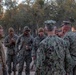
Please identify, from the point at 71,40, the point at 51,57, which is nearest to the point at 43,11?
the point at 71,40

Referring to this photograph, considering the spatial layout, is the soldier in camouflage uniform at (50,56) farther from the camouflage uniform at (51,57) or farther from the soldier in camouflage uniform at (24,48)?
the soldier in camouflage uniform at (24,48)

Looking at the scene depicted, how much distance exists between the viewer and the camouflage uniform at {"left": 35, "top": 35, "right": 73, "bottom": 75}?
565 cm

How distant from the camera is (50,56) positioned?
568cm

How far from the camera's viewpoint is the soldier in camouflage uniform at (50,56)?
5648 millimetres

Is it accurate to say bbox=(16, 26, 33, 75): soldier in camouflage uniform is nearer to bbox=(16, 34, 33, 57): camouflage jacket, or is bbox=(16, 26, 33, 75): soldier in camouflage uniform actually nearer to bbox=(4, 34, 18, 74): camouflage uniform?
bbox=(16, 34, 33, 57): camouflage jacket

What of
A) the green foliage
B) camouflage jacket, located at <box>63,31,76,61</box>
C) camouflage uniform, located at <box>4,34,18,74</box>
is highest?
the green foliage

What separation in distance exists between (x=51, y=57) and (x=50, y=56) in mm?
25

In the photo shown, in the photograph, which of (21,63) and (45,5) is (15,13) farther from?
(21,63)

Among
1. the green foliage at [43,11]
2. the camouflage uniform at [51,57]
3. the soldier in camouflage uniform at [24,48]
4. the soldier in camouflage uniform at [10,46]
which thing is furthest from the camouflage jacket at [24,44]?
the green foliage at [43,11]

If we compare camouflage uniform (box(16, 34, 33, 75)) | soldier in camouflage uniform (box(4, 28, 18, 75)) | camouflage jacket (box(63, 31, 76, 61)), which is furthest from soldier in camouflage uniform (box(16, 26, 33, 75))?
camouflage jacket (box(63, 31, 76, 61))

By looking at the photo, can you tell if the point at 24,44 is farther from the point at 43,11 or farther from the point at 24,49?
the point at 43,11

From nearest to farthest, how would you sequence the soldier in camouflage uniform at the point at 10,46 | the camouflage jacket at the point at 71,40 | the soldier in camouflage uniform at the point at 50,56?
the soldier in camouflage uniform at the point at 50,56, the camouflage jacket at the point at 71,40, the soldier in camouflage uniform at the point at 10,46

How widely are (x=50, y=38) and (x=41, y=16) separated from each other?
37425mm

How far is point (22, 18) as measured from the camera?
47.6m
